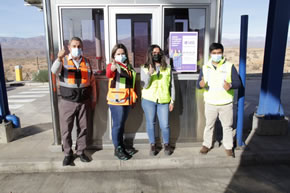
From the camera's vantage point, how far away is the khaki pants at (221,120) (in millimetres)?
3473

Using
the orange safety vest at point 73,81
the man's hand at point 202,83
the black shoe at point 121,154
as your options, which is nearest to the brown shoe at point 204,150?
the man's hand at point 202,83

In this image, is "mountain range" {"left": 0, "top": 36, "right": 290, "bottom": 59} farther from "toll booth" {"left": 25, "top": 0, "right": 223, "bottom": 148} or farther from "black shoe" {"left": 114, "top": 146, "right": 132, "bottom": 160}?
"black shoe" {"left": 114, "top": 146, "right": 132, "bottom": 160}

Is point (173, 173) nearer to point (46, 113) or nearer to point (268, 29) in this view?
point (268, 29)

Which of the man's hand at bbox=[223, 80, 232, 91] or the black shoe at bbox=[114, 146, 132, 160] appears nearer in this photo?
the man's hand at bbox=[223, 80, 232, 91]

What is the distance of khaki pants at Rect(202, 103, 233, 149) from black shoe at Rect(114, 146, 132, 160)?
50.8 inches

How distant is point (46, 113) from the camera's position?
22.8 feet

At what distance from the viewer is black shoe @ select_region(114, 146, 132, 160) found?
3.57 meters

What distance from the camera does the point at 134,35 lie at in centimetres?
400

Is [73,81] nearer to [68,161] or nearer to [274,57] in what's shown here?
[68,161]

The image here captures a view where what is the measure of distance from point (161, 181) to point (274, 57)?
10.1ft

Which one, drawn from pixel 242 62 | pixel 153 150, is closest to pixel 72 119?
pixel 153 150

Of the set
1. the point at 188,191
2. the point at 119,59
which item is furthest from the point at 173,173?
the point at 119,59

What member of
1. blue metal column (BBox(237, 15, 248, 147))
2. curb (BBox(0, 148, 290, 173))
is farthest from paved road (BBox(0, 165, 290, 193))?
blue metal column (BBox(237, 15, 248, 147))

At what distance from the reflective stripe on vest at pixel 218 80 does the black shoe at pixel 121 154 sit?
1.53 meters
